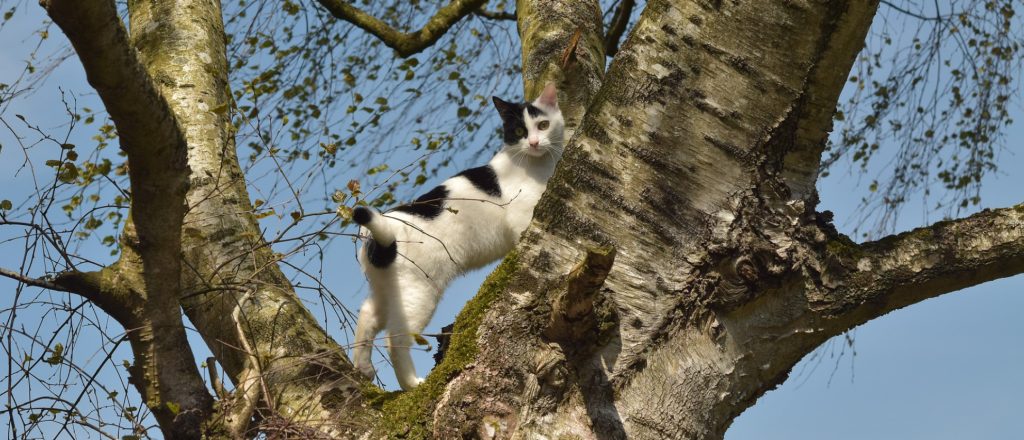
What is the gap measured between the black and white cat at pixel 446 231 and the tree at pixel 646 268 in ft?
3.34

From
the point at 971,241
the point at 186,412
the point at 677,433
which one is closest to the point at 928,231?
the point at 971,241

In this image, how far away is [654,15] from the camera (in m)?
2.41

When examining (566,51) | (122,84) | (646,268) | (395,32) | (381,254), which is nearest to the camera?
(122,84)

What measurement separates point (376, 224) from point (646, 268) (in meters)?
1.55

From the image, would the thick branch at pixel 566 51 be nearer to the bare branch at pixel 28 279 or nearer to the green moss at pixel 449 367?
the green moss at pixel 449 367

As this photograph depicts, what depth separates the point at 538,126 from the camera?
4195 mm

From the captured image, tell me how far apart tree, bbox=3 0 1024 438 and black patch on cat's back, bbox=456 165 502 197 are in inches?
59.4

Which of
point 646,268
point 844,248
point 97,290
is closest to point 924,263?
point 844,248

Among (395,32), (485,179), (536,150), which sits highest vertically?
(395,32)

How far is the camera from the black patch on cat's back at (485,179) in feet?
13.3

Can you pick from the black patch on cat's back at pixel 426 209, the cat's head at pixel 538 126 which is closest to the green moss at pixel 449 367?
the black patch on cat's back at pixel 426 209

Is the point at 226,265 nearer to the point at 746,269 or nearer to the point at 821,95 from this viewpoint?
the point at 746,269

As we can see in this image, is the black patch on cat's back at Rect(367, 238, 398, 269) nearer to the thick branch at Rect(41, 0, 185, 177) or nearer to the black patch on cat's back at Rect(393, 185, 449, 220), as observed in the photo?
the black patch on cat's back at Rect(393, 185, 449, 220)

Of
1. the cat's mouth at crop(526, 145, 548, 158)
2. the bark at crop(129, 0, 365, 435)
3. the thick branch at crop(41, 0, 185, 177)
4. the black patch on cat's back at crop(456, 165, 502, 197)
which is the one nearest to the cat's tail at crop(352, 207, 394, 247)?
the bark at crop(129, 0, 365, 435)
